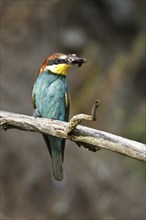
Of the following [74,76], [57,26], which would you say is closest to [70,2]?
[57,26]

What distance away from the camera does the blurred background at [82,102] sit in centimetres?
817

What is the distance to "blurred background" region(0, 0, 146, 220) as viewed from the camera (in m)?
8.17

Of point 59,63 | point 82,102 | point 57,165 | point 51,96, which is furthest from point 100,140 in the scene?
point 82,102

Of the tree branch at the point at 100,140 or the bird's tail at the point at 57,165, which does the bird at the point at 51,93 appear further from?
the tree branch at the point at 100,140

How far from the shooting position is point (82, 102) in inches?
360

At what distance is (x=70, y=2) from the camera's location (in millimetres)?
9844

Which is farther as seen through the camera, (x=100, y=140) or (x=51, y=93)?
(x=51, y=93)

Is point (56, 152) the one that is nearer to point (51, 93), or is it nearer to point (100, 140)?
point (51, 93)

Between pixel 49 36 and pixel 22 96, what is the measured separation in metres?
1.48

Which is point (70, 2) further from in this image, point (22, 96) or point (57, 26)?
point (22, 96)

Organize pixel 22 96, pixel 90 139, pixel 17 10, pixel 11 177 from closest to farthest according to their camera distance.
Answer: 1. pixel 90 139
2. pixel 17 10
3. pixel 11 177
4. pixel 22 96

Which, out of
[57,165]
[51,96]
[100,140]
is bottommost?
[57,165]

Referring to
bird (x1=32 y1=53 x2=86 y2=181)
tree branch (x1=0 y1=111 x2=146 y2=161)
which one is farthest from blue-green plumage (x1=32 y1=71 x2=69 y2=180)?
tree branch (x1=0 y1=111 x2=146 y2=161)

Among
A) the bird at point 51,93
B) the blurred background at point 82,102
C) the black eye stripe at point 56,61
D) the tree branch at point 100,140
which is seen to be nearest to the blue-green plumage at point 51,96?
the bird at point 51,93
